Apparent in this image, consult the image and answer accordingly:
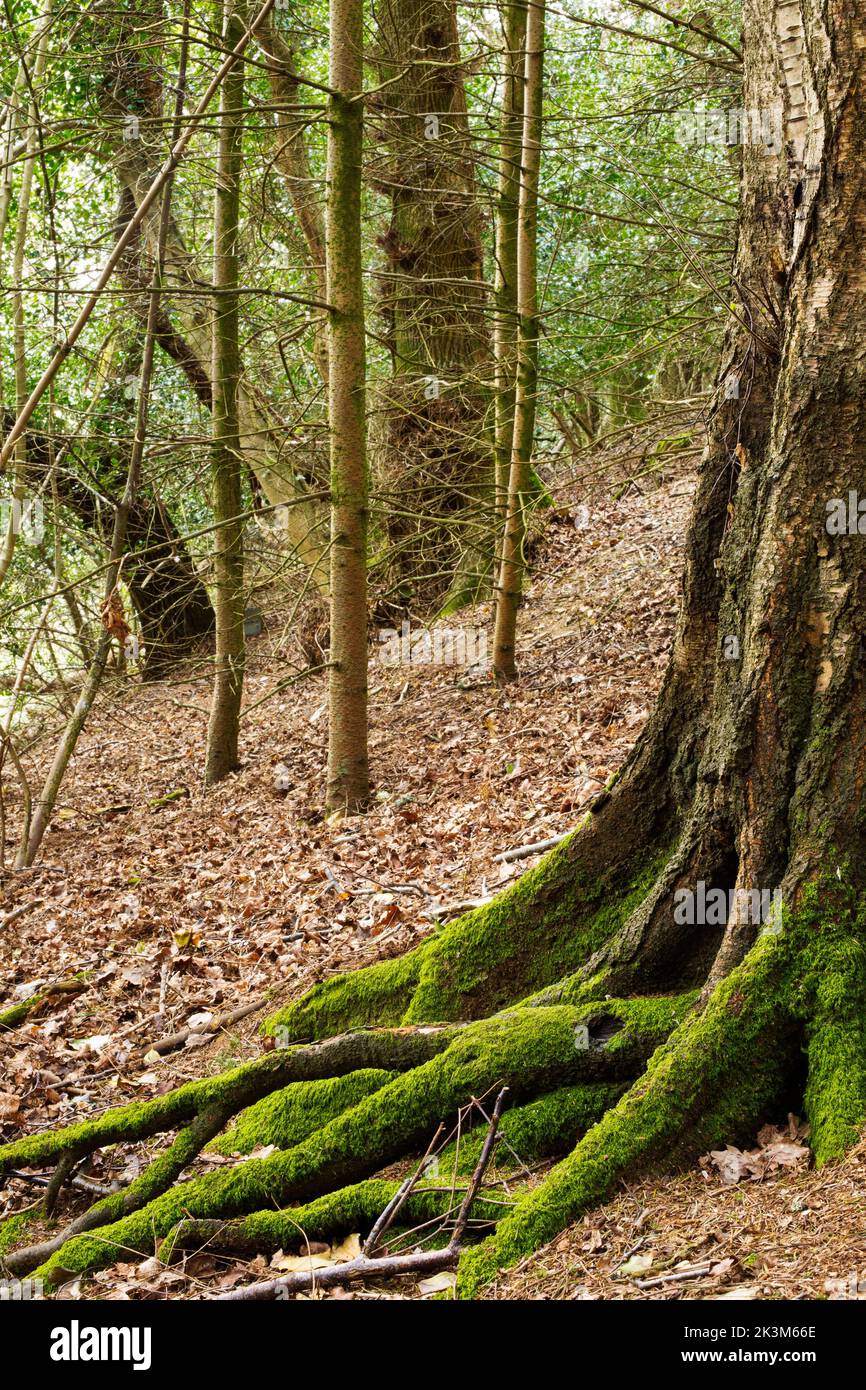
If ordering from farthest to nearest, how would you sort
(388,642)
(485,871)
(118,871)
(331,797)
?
(388,642) → (118,871) → (331,797) → (485,871)

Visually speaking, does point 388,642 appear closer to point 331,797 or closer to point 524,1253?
point 331,797

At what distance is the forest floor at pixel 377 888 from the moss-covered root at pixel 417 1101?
0.20m

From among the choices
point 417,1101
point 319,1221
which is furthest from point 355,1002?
point 319,1221

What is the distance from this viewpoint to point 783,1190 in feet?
10.2

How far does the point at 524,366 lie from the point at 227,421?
2.58 m

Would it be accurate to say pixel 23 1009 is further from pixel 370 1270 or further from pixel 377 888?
pixel 370 1270

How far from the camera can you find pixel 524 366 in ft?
30.3

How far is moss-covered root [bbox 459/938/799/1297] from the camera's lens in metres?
3.37

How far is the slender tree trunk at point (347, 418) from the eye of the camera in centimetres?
815

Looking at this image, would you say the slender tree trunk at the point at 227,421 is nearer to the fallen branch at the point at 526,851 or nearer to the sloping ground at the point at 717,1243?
the fallen branch at the point at 526,851

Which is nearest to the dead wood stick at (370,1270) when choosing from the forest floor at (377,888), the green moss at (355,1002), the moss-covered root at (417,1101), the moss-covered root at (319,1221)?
the forest floor at (377,888)

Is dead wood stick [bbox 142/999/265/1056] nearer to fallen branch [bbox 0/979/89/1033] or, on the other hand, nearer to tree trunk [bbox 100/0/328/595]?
fallen branch [bbox 0/979/89/1033]
